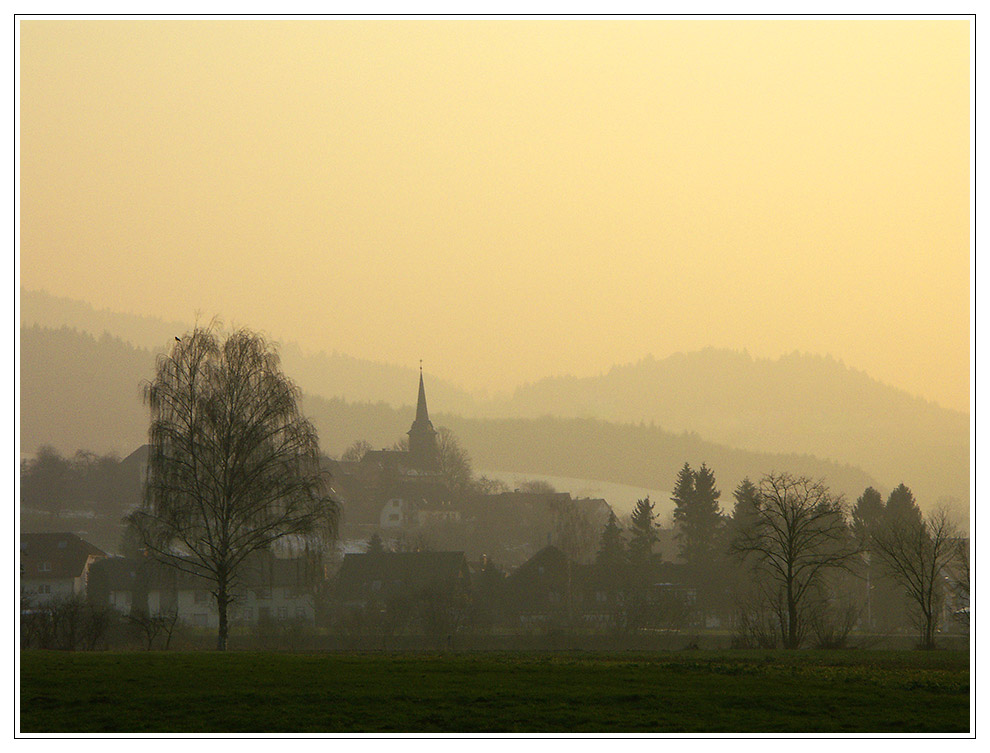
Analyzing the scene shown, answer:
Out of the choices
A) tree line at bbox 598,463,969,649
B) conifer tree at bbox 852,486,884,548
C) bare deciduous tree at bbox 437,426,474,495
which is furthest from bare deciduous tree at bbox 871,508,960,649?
bare deciduous tree at bbox 437,426,474,495

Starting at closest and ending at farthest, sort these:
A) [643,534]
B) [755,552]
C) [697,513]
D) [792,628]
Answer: [792,628] < [755,552] < [643,534] < [697,513]

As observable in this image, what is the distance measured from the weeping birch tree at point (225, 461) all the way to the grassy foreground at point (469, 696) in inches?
459

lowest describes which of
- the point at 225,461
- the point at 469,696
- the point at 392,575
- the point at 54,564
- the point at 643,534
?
the point at 392,575

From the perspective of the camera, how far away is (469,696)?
21.3 m

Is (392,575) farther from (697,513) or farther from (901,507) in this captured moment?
(901,507)

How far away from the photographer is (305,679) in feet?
76.4

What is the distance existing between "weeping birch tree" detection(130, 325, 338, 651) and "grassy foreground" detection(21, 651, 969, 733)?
11.7 m

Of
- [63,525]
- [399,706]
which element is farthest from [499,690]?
[63,525]

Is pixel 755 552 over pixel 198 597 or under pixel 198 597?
over

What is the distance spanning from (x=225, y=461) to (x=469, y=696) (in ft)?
67.3

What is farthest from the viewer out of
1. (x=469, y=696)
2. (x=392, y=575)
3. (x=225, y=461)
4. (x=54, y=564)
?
(x=392, y=575)

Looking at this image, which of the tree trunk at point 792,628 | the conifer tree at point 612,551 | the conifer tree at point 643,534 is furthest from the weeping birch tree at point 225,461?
the conifer tree at point 643,534

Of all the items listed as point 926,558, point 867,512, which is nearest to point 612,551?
point 867,512
